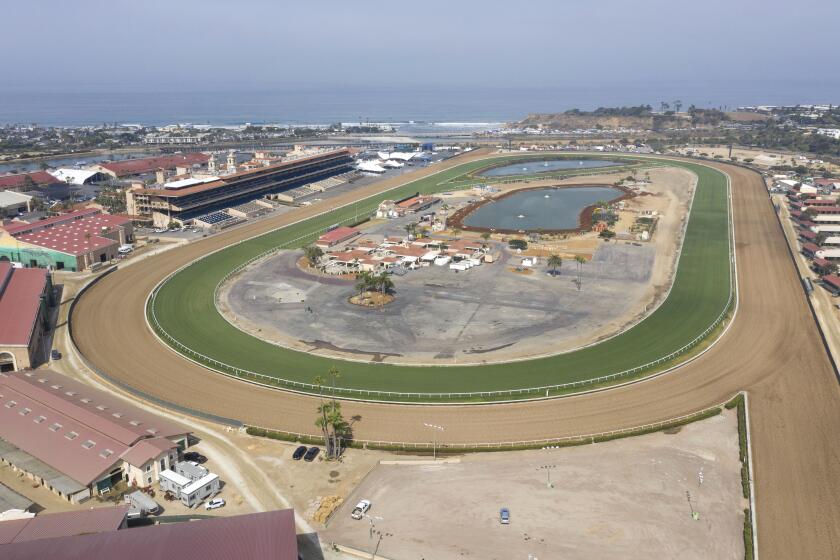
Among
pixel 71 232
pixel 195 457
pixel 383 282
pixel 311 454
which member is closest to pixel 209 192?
pixel 71 232

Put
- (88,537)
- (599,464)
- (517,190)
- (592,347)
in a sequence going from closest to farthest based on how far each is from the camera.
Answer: (88,537) → (599,464) → (592,347) → (517,190)

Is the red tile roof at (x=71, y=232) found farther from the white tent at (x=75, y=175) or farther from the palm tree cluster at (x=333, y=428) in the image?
the white tent at (x=75, y=175)

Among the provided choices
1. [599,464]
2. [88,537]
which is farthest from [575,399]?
[88,537]

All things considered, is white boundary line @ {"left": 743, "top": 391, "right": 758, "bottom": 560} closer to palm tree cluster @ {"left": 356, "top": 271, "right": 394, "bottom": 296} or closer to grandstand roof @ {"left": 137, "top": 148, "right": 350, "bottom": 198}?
palm tree cluster @ {"left": 356, "top": 271, "right": 394, "bottom": 296}

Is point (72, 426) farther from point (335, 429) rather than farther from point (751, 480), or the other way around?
point (751, 480)

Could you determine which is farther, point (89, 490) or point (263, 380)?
point (263, 380)

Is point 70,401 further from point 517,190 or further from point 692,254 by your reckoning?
point 517,190

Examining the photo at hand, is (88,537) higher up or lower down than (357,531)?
higher up

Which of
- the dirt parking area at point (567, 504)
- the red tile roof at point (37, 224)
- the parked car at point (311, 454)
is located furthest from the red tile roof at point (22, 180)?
the dirt parking area at point (567, 504)

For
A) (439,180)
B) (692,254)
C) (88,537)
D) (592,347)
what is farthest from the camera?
(439,180)

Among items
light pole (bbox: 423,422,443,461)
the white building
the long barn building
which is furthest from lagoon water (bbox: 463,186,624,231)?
the white building
